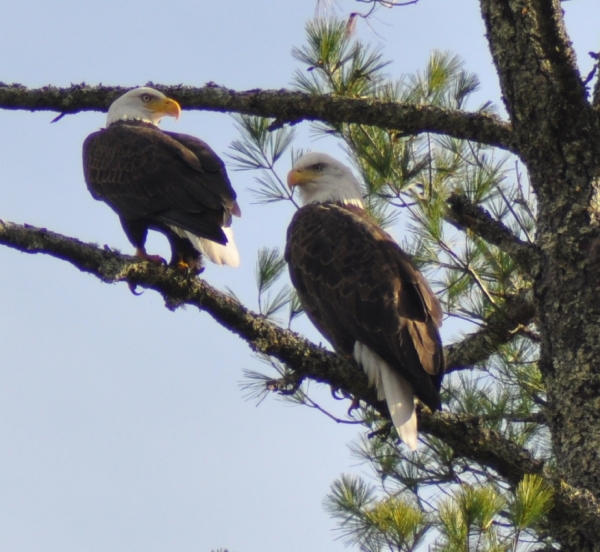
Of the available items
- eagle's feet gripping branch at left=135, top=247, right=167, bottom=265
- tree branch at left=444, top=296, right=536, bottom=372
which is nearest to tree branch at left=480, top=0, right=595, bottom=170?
tree branch at left=444, top=296, right=536, bottom=372

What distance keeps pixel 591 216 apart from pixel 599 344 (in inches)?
16.4

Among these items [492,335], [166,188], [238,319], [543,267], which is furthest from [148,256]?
[543,267]

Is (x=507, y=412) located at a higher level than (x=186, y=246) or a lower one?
lower

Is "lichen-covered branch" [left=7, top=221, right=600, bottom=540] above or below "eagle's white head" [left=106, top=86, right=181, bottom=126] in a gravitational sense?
below

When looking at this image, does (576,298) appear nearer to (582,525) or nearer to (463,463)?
(582,525)

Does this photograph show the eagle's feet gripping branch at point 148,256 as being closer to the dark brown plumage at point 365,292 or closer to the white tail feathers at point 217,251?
the white tail feathers at point 217,251

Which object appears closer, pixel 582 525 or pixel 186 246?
pixel 582 525

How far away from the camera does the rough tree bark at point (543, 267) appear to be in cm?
325

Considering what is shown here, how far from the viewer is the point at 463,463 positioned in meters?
4.23

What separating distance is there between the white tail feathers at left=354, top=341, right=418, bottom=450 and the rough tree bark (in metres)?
0.06

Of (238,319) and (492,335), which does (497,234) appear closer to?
(492,335)

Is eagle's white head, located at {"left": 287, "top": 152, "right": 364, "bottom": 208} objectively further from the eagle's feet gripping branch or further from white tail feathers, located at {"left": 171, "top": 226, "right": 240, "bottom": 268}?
the eagle's feet gripping branch

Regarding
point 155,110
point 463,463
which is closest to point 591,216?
point 463,463

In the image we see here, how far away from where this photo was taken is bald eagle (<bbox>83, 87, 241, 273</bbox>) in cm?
466
